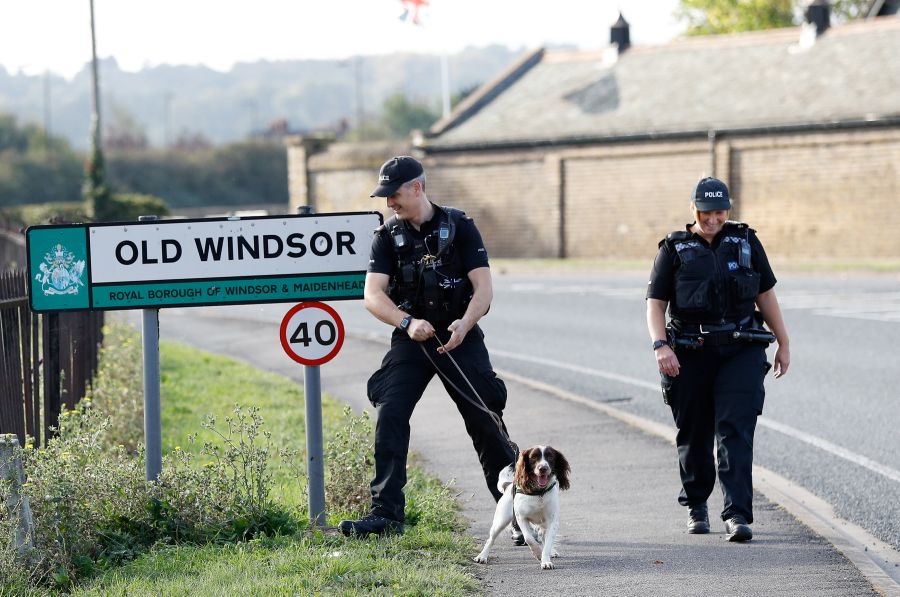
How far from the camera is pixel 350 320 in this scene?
2089cm

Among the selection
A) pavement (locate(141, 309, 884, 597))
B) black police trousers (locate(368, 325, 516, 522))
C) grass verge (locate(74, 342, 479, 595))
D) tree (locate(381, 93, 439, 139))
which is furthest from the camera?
tree (locate(381, 93, 439, 139))

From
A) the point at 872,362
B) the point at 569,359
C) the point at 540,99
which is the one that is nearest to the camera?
the point at 872,362

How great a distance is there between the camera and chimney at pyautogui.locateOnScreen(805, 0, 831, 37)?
129ft

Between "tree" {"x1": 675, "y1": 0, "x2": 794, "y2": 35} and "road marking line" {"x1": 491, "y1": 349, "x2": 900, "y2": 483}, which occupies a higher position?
"tree" {"x1": 675, "y1": 0, "x2": 794, "y2": 35}

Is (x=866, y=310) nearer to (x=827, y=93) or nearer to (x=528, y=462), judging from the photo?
(x=528, y=462)

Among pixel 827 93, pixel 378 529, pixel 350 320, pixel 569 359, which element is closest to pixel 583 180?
pixel 827 93

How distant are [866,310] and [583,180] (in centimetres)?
2133

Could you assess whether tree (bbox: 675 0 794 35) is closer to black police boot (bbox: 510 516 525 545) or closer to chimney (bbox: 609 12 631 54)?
chimney (bbox: 609 12 631 54)

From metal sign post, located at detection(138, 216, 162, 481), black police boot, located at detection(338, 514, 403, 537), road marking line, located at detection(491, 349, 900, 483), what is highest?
metal sign post, located at detection(138, 216, 162, 481)

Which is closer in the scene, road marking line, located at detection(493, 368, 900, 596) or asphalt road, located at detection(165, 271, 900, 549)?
road marking line, located at detection(493, 368, 900, 596)

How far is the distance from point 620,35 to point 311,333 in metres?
38.9

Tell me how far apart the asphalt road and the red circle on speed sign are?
3.16 m

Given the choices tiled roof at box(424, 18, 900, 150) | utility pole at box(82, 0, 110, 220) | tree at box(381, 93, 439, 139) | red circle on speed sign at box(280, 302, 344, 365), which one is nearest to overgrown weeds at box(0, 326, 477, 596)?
red circle on speed sign at box(280, 302, 344, 365)

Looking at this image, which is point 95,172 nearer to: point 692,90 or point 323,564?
point 692,90
